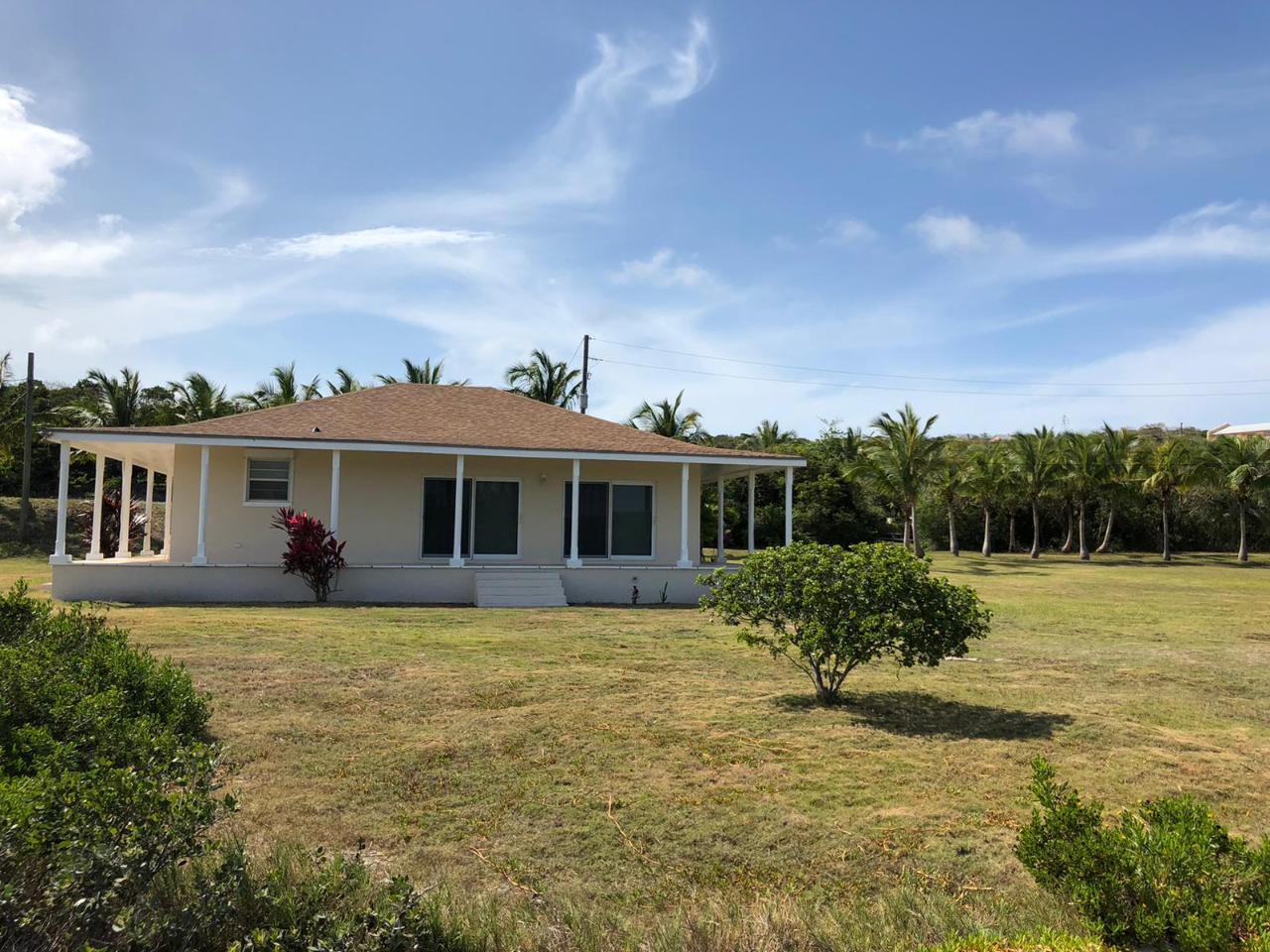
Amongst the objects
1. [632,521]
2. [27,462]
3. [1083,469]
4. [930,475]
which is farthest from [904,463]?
[27,462]

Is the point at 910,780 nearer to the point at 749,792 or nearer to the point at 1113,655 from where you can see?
the point at 749,792

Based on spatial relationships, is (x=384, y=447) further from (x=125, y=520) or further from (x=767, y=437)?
(x=767, y=437)

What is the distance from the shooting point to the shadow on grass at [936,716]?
7000 millimetres

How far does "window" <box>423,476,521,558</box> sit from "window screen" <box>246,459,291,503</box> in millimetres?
2619

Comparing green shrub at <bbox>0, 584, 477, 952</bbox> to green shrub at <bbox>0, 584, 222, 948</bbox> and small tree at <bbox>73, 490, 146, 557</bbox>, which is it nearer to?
green shrub at <bbox>0, 584, 222, 948</bbox>

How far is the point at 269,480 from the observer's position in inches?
677

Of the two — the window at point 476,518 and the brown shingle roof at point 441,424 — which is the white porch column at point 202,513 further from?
the window at point 476,518

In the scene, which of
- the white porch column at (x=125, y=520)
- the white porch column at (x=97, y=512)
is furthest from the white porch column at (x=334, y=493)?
the white porch column at (x=125, y=520)

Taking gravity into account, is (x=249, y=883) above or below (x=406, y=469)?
below

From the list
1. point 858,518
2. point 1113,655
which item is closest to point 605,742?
point 1113,655

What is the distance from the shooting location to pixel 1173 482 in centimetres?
3666

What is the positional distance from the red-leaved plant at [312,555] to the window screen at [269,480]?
1630 millimetres

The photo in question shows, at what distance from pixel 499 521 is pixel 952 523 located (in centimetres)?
2502

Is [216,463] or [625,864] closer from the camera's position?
[625,864]
